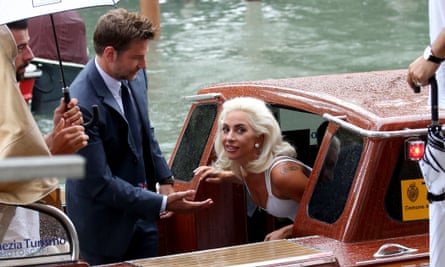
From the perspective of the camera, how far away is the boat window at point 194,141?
5090mm

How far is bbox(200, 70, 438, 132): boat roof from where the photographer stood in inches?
157

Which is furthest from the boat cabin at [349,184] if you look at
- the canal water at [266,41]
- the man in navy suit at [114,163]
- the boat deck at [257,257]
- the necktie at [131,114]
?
the canal water at [266,41]

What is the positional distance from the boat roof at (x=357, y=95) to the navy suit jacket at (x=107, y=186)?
72 centimetres

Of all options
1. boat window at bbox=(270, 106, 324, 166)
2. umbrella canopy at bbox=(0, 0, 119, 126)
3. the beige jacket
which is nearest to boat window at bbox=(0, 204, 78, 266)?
the beige jacket

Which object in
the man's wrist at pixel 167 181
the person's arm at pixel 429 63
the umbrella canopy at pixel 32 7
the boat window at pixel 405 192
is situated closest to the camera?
the person's arm at pixel 429 63

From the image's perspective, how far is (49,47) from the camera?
15211 mm

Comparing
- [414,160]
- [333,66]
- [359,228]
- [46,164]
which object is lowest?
[333,66]

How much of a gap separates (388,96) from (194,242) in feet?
3.80

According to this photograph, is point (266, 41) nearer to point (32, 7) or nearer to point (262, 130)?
point (262, 130)

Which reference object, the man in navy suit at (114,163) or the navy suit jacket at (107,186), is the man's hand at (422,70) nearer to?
the man in navy suit at (114,163)

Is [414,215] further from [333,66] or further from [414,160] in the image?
[333,66]

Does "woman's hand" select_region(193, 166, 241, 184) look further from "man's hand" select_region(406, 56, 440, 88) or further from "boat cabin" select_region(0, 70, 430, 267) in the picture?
"man's hand" select_region(406, 56, 440, 88)

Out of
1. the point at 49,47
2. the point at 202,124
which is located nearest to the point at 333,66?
the point at 49,47

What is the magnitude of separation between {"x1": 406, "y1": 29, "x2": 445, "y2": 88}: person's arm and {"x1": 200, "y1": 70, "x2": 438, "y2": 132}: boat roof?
1.91ft
